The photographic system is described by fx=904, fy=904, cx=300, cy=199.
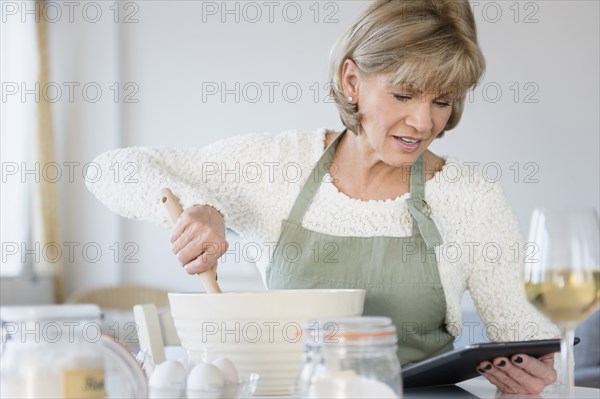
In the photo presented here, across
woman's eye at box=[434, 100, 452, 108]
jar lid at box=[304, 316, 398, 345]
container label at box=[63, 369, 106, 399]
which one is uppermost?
woman's eye at box=[434, 100, 452, 108]

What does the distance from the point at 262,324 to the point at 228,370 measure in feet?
0.34

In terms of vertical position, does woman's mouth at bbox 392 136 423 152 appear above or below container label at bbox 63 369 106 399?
above

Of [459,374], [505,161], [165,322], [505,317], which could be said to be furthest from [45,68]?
[459,374]

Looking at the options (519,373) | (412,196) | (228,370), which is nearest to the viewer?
(228,370)

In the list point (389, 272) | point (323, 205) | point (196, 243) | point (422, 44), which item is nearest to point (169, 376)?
point (196, 243)

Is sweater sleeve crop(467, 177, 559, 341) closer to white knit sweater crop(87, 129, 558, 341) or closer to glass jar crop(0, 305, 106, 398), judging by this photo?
white knit sweater crop(87, 129, 558, 341)

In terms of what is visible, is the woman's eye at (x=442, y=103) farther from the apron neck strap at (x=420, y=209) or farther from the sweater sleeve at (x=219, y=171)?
the sweater sleeve at (x=219, y=171)

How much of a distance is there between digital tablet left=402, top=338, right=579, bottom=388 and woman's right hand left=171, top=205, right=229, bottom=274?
0.36 meters

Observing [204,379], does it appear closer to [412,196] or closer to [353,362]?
[353,362]

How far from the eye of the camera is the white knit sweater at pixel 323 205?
1626 mm

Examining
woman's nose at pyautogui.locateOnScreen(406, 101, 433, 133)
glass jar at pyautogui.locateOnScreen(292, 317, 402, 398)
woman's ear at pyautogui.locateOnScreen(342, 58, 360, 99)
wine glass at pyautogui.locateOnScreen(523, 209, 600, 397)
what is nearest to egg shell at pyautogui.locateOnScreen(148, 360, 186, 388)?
glass jar at pyautogui.locateOnScreen(292, 317, 402, 398)

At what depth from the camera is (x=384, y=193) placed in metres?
1.78

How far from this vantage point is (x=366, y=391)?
30.8 inches

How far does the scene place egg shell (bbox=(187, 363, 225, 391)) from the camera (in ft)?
3.28
